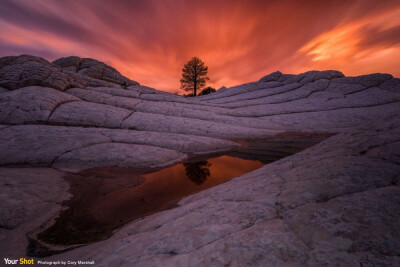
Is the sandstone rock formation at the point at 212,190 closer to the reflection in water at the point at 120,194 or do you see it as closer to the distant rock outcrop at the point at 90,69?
the reflection in water at the point at 120,194

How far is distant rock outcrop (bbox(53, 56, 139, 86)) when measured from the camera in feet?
91.1

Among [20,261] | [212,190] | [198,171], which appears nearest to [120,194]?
[20,261]

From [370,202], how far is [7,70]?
892 inches

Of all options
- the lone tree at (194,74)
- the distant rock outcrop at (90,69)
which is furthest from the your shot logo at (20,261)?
the lone tree at (194,74)

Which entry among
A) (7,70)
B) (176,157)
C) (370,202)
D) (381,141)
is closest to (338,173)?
(370,202)

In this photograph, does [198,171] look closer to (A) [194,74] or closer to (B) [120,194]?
(B) [120,194]

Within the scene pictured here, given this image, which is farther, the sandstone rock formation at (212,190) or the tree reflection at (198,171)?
the tree reflection at (198,171)

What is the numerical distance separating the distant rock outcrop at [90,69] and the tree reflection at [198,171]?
24.2 metres

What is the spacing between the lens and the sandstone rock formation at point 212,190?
157 cm

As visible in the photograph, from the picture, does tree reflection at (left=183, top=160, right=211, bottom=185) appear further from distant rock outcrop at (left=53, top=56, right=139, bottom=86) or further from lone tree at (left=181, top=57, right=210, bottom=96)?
lone tree at (left=181, top=57, right=210, bottom=96)

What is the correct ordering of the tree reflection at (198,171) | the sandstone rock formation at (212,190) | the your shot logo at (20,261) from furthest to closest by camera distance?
1. the tree reflection at (198,171)
2. the your shot logo at (20,261)
3. the sandstone rock formation at (212,190)

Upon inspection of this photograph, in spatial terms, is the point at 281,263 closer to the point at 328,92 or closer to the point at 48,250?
the point at 48,250

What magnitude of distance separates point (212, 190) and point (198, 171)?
2551 millimetres

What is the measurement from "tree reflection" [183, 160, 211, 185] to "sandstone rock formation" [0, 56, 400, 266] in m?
0.97
